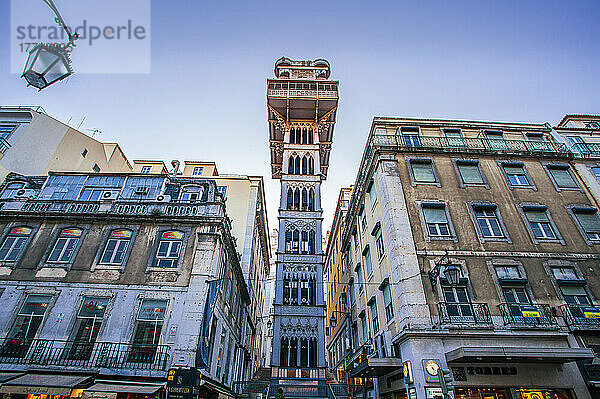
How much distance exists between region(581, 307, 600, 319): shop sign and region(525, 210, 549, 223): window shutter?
17.2 ft

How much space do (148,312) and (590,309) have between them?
22.7m

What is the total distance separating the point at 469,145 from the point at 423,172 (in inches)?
188

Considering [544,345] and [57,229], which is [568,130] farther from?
[57,229]

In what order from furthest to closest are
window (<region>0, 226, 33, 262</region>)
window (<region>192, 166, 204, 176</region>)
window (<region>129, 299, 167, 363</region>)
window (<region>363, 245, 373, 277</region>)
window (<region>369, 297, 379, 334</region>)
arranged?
window (<region>192, 166, 204, 176</region>)
window (<region>363, 245, 373, 277</region>)
window (<region>369, 297, 379, 334</region>)
window (<region>0, 226, 33, 262</region>)
window (<region>129, 299, 167, 363</region>)

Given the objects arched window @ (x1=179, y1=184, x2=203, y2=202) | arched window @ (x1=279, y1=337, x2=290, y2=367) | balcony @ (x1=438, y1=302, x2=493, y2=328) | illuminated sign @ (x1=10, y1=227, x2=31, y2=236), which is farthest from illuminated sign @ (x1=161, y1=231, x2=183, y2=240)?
arched window @ (x1=279, y1=337, x2=290, y2=367)

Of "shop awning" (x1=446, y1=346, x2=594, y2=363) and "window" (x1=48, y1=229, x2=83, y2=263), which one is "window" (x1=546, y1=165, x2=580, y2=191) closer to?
"shop awning" (x1=446, y1=346, x2=594, y2=363)

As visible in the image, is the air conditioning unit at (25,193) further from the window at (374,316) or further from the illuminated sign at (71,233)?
the window at (374,316)

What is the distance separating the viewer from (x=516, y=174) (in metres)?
21.2

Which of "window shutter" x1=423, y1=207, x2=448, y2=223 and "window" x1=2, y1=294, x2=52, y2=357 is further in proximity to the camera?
"window shutter" x1=423, y1=207, x2=448, y2=223

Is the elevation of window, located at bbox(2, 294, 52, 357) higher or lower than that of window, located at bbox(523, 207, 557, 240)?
lower

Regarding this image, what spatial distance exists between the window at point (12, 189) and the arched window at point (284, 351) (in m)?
25.6

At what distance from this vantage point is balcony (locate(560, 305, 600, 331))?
14.9 metres

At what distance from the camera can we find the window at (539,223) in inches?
719

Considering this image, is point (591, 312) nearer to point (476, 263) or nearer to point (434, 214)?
point (476, 263)
